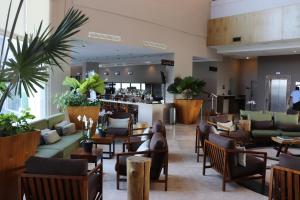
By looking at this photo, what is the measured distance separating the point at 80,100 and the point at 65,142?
2280 mm

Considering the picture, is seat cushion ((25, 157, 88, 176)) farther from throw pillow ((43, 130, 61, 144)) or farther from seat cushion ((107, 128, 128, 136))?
seat cushion ((107, 128, 128, 136))

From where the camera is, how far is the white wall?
11400 millimetres

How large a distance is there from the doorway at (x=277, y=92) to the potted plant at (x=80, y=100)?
1002 cm

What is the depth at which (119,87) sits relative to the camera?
67.6ft

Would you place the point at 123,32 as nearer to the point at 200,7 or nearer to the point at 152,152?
the point at 200,7

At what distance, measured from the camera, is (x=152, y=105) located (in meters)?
11.0

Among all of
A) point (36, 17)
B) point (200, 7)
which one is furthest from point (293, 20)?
point (36, 17)

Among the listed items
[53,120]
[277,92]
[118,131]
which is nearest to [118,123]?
[118,131]

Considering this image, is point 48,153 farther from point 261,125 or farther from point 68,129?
point 261,125

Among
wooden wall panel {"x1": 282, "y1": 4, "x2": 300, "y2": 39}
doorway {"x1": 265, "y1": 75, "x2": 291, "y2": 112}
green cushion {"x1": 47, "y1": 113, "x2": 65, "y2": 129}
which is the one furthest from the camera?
doorway {"x1": 265, "y1": 75, "x2": 291, "y2": 112}

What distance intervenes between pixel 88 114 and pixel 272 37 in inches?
308

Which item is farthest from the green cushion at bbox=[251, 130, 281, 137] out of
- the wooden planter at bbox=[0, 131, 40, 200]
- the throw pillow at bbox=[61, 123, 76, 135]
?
the wooden planter at bbox=[0, 131, 40, 200]

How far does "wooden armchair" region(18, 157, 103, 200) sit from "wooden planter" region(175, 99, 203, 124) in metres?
9.15

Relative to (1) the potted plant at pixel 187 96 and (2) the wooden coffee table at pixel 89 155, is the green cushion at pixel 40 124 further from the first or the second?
(1) the potted plant at pixel 187 96
